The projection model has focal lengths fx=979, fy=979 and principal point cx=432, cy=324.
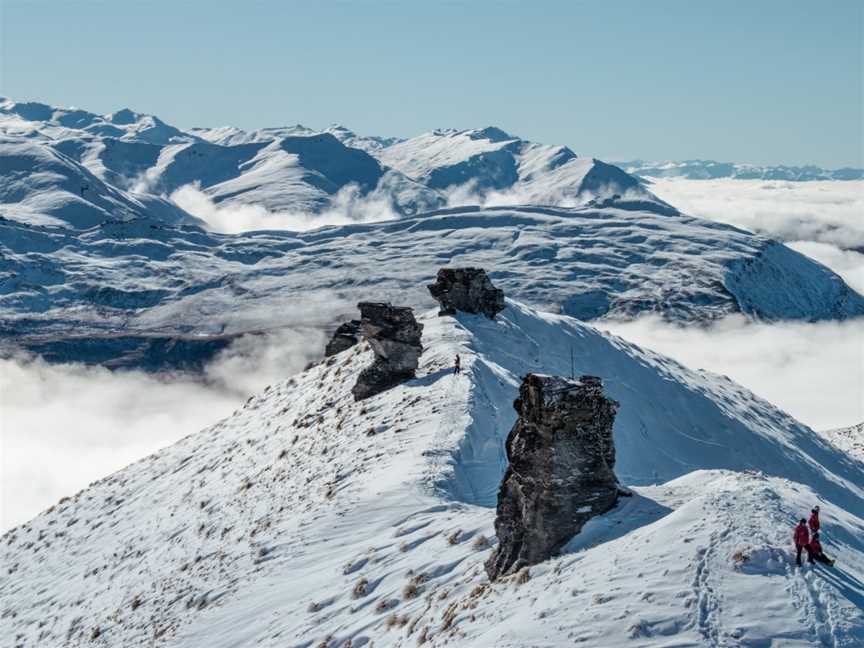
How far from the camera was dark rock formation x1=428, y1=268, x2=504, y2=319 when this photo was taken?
7119cm

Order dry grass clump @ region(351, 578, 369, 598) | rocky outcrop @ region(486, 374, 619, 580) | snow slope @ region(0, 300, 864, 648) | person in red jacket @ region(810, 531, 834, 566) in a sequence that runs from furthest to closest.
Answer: dry grass clump @ region(351, 578, 369, 598), rocky outcrop @ region(486, 374, 619, 580), person in red jacket @ region(810, 531, 834, 566), snow slope @ region(0, 300, 864, 648)

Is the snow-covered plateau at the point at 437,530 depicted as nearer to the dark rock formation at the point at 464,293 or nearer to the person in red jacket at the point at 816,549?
the person in red jacket at the point at 816,549

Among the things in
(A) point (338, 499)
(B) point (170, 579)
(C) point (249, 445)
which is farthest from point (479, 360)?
(B) point (170, 579)

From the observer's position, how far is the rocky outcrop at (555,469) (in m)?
26.9

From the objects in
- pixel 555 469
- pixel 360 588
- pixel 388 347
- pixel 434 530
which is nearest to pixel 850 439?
pixel 388 347

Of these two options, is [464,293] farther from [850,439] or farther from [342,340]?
[850,439]

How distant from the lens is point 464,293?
71.5 meters

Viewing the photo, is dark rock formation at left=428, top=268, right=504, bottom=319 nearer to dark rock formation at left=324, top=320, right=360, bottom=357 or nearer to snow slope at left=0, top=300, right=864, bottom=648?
snow slope at left=0, top=300, right=864, bottom=648

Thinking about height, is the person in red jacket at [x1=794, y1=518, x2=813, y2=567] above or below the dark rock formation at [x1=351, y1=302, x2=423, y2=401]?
above

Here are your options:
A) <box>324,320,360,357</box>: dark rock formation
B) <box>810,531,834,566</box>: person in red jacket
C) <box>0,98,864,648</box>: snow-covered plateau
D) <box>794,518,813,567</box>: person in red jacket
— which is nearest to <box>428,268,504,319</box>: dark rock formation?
<box>0,98,864,648</box>: snow-covered plateau

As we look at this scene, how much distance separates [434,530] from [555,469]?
6864 millimetres

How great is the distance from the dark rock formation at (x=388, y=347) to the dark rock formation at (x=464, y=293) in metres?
13.9

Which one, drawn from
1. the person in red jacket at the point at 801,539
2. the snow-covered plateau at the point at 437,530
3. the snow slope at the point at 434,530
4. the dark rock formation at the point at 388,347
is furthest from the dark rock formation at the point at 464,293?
the person in red jacket at the point at 801,539

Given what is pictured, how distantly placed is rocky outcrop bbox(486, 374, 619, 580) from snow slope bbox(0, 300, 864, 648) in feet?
2.33
